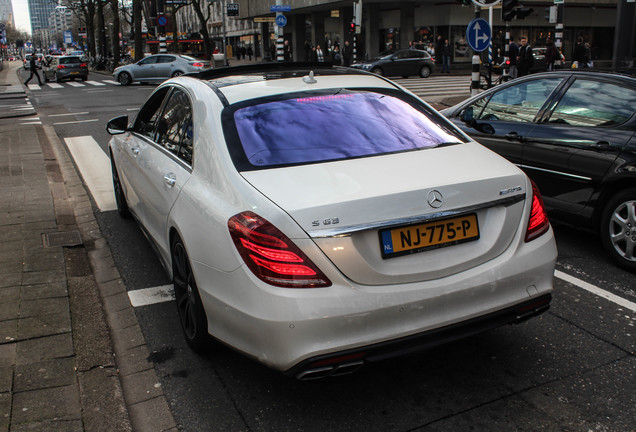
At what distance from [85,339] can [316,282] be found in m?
1.90

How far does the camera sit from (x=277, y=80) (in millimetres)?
4105

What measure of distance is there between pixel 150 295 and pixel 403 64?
2862 centimetres

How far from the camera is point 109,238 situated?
20.7 ft

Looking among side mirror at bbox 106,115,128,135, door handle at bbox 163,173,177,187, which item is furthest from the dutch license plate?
side mirror at bbox 106,115,128,135

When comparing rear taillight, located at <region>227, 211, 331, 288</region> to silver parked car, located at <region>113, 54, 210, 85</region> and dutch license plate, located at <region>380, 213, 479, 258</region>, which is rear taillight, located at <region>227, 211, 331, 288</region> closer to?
dutch license plate, located at <region>380, 213, 479, 258</region>

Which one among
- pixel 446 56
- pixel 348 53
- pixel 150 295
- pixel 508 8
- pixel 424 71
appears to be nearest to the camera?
pixel 150 295

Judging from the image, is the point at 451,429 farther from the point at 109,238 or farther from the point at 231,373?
the point at 109,238

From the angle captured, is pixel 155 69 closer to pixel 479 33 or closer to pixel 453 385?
pixel 479 33

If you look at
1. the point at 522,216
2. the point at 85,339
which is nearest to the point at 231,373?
the point at 85,339

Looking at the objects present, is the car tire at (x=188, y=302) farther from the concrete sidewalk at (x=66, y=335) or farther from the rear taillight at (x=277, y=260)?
the rear taillight at (x=277, y=260)

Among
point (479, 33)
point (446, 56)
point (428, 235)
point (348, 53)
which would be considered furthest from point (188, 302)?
point (446, 56)

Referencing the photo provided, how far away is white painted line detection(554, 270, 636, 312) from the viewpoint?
4359 mm

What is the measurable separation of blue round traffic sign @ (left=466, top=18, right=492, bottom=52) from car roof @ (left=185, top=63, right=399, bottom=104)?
11528mm

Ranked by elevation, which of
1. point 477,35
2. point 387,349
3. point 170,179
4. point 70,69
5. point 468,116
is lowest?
point 387,349
